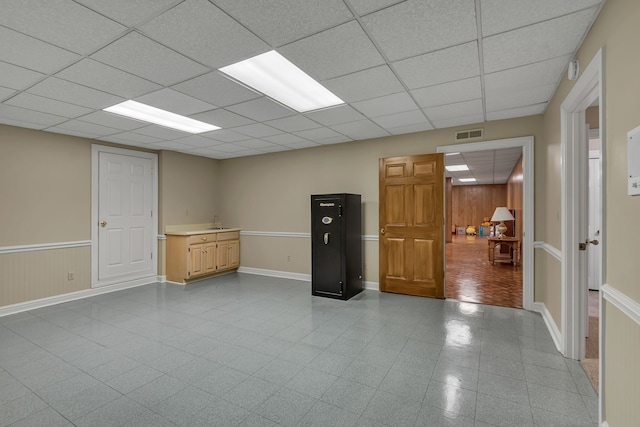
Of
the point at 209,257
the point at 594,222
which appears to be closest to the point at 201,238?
the point at 209,257

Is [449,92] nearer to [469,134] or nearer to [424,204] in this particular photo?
[469,134]

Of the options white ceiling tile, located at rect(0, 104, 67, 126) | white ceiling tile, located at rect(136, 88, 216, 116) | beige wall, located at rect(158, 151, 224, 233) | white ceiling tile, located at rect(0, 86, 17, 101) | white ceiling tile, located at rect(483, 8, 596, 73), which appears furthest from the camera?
beige wall, located at rect(158, 151, 224, 233)

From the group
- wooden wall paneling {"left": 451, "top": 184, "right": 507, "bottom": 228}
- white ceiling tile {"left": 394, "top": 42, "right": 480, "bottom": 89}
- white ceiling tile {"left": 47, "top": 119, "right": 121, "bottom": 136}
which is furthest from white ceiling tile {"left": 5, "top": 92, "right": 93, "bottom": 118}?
wooden wall paneling {"left": 451, "top": 184, "right": 507, "bottom": 228}

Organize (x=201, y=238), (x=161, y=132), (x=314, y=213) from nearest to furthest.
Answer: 1. (x=161, y=132)
2. (x=314, y=213)
3. (x=201, y=238)

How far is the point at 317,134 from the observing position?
16.1 ft

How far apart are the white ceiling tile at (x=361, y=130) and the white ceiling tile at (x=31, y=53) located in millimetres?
3043

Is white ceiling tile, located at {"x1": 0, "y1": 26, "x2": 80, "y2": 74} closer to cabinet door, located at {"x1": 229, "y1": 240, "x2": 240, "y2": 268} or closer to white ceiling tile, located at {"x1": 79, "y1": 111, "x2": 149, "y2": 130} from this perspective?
white ceiling tile, located at {"x1": 79, "y1": 111, "x2": 149, "y2": 130}

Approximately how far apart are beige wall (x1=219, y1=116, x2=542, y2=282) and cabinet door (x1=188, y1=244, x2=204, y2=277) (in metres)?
1.07

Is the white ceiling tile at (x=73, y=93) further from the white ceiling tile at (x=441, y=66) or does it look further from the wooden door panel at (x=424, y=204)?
the wooden door panel at (x=424, y=204)

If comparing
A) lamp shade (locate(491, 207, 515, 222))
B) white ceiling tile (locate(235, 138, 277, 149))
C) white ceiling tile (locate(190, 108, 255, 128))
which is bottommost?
lamp shade (locate(491, 207, 515, 222))

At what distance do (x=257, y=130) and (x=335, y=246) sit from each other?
2.12 meters

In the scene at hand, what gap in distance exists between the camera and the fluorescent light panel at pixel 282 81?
2.66 metres

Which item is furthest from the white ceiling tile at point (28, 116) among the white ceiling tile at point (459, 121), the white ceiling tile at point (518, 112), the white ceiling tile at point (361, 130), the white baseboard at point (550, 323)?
the white baseboard at point (550, 323)

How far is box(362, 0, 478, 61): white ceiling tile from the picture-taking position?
1.87 meters
